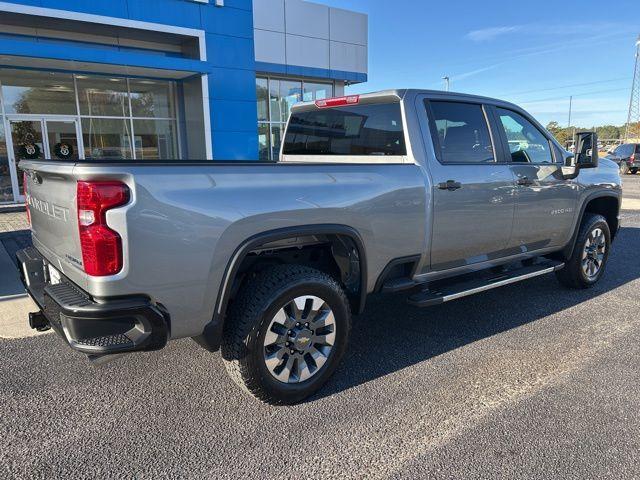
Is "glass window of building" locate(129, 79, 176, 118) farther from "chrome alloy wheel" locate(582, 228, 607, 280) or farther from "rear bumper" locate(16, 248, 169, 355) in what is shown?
"rear bumper" locate(16, 248, 169, 355)

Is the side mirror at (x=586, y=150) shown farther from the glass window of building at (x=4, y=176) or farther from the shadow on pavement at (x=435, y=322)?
the glass window of building at (x=4, y=176)

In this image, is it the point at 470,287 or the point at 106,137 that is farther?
the point at 106,137

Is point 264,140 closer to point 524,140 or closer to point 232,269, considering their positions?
point 524,140

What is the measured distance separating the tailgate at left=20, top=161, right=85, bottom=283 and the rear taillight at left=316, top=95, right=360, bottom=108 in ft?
7.97

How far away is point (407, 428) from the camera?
280cm

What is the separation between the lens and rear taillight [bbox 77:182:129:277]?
2.30 meters

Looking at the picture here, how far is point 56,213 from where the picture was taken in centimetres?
273

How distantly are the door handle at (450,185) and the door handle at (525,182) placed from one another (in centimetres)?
86

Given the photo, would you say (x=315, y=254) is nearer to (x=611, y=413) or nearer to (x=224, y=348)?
(x=224, y=348)

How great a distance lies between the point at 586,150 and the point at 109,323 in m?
4.49

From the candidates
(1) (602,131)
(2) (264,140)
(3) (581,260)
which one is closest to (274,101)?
(2) (264,140)

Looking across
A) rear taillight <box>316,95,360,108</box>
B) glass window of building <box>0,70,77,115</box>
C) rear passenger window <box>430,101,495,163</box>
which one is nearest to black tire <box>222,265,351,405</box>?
rear passenger window <box>430,101,495,163</box>

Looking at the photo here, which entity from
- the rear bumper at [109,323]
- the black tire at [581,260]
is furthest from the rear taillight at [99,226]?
the black tire at [581,260]

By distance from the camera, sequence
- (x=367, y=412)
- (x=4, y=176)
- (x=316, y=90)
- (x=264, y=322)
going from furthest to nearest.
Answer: (x=316, y=90) → (x=4, y=176) → (x=367, y=412) → (x=264, y=322)
